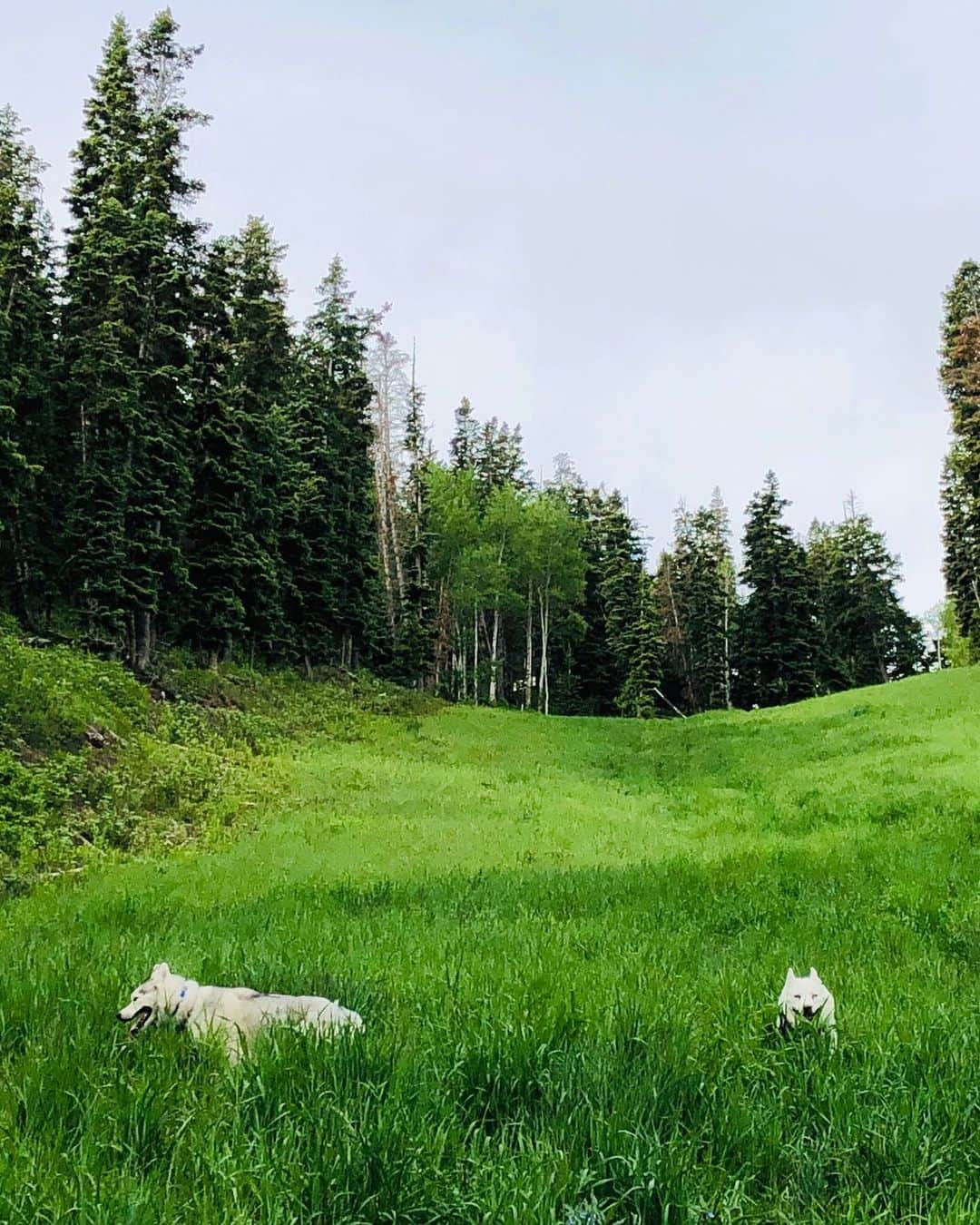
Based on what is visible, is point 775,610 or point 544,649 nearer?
point 544,649

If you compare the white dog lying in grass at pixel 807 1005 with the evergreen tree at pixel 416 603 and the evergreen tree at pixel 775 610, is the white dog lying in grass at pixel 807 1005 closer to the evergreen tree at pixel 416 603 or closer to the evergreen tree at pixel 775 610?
the evergreen tree at pixel 416 603

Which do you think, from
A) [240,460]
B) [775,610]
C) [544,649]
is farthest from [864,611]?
[240,460]

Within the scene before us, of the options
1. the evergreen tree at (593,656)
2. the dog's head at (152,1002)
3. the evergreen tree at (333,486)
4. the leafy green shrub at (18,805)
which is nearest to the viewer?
the dog's head at (152,1002)

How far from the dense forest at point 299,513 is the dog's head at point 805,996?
21725 mm

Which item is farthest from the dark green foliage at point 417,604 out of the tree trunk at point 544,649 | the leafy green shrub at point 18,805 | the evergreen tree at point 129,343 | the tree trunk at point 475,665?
the leafy green shrub at point 18,805

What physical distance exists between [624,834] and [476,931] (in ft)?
27.0

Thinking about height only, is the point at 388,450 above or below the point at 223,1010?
above

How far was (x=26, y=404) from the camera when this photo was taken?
25594 mm

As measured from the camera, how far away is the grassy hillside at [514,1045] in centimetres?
242

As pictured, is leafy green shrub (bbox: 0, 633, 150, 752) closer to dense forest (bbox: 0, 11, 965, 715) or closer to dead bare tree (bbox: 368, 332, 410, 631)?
dense forest (bbox: 0, 11, 965, 715)

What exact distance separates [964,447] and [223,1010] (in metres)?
50.4

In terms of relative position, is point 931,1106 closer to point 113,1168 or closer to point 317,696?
point 113,1168

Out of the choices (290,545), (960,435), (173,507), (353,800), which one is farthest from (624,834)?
(960,435)

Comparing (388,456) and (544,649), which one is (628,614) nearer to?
(544,649)
